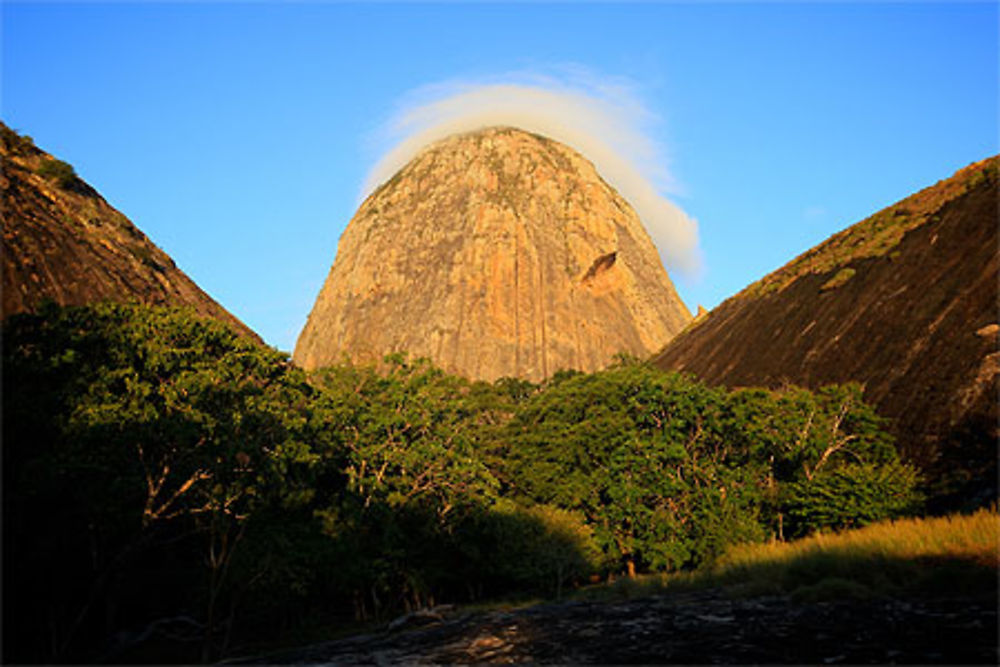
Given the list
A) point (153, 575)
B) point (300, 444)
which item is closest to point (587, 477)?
point (300, 444)

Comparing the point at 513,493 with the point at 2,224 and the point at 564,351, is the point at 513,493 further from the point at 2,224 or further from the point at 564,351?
the point at 564,351

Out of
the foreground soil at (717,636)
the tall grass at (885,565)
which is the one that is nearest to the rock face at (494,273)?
the tall grass at (885,565)

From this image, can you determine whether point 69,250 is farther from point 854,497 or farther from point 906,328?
point 906,328

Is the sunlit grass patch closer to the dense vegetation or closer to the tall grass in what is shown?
the tall grass

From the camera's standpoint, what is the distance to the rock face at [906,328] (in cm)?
3503

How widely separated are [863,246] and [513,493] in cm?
3605

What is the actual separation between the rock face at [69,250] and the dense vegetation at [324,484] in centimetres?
599

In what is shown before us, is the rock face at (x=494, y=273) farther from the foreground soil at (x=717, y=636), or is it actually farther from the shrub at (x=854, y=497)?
the foreground soil at (x=717, y=636)

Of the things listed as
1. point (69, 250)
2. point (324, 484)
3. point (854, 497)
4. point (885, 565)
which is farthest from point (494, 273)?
point (885, 565)

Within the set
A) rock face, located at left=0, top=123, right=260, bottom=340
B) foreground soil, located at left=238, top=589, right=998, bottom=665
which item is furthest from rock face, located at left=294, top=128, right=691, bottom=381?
foreground soil, located at left=238, top=589, right=998, bottom=665

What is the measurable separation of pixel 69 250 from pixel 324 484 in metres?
16.6

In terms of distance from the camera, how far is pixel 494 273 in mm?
109125

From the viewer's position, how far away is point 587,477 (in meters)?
38.4

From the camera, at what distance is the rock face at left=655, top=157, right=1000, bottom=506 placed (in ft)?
115
